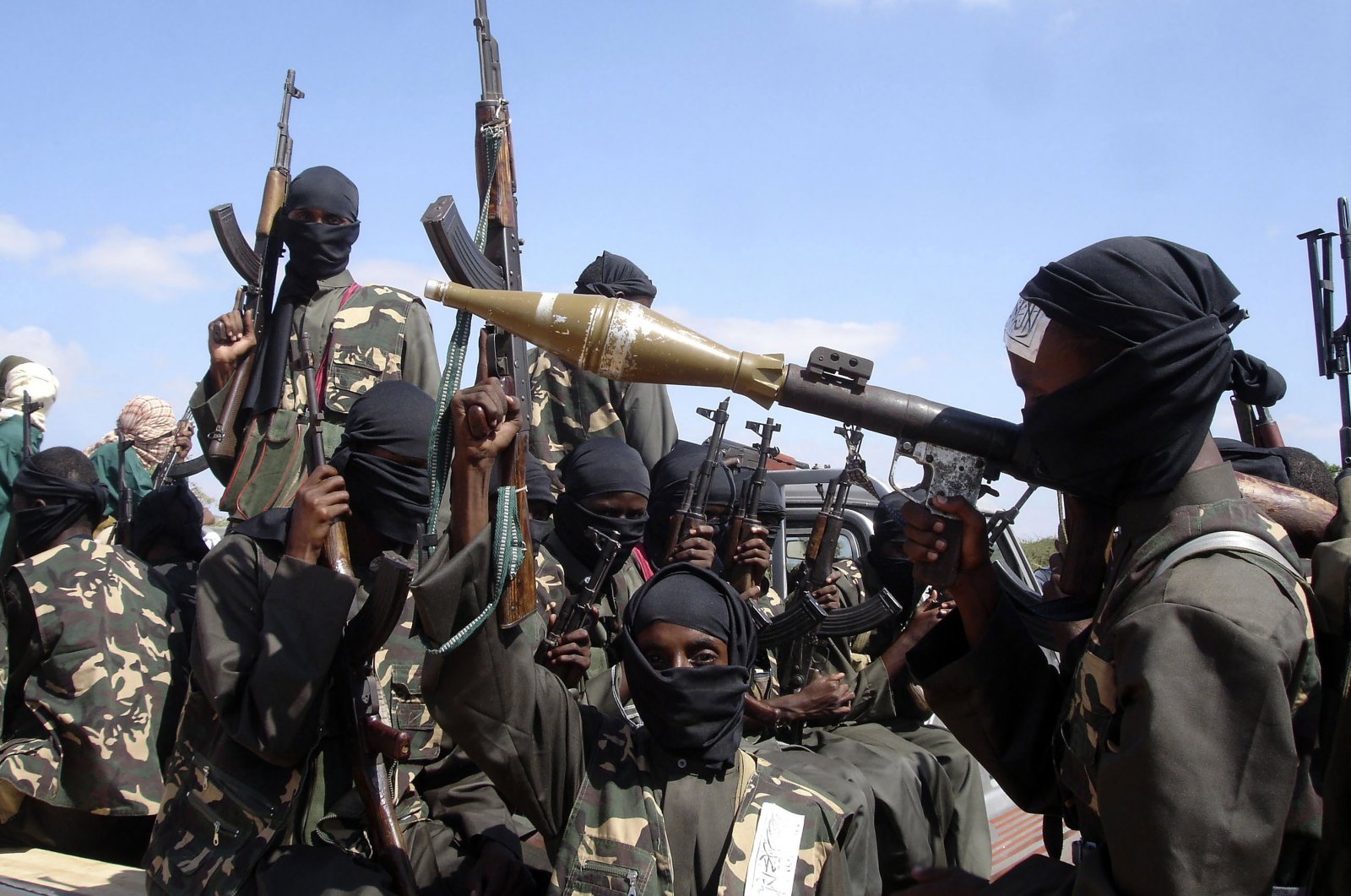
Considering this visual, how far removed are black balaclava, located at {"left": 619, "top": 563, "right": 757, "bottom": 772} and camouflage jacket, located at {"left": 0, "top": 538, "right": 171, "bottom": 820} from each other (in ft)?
→ 6.60

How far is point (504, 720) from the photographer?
2732 millimetres

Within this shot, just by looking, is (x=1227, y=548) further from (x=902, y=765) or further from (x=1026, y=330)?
(x=902, y=765)

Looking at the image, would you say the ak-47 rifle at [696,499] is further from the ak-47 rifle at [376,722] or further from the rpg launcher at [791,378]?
the rpg launcher at [791,378]

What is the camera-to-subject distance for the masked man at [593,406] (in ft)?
19.6

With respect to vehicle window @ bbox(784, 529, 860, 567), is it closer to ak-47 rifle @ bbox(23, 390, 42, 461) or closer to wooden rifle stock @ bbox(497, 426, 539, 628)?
wooden rifle stock @ bbox(497, 426, 539, 628)

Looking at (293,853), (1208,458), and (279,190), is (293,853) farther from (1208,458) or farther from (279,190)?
(279,190)

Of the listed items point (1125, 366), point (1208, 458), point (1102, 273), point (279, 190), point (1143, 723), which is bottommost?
point (1143, 723)

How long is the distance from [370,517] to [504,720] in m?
1.12

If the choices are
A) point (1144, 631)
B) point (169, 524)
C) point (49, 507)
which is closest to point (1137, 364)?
point (1144, 631)

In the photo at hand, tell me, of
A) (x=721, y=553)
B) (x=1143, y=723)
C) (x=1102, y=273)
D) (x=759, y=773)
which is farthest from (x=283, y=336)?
(x=1143, y=723)

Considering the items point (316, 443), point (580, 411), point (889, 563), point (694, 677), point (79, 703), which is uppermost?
point (580, 411)

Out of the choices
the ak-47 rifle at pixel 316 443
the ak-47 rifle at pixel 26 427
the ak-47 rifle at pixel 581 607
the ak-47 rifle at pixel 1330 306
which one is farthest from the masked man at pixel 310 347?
the ak-47 rifle at pixel 1330 306

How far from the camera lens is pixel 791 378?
225 cm

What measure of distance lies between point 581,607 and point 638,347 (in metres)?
1.99
